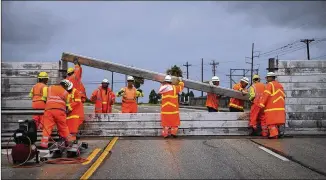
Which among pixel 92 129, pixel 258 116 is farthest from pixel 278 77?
pixel 92 129

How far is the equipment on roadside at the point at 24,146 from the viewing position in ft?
30.6

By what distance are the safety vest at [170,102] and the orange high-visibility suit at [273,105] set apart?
2.66m

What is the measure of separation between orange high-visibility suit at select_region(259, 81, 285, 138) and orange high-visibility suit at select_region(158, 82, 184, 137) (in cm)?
265

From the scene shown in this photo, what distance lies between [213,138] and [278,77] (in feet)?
10.6

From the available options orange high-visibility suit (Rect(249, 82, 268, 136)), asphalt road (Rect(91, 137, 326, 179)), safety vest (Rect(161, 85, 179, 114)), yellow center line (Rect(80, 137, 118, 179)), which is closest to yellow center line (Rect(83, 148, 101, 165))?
yellow center line (Rect(80, 137, 118, 179))

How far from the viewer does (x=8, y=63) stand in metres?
15.5

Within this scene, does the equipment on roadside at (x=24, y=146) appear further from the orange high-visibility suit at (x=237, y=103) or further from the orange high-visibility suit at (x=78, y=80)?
the orange high-visibility suit at (x=237, y=103)

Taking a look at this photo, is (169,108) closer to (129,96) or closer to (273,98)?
(129,96)

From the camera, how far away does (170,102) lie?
14672 mm

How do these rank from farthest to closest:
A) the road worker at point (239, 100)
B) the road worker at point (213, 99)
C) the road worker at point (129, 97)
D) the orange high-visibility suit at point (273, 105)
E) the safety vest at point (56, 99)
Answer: the road worker at point (129, 97) → the road worker at point (213, 99) → the road worker at point (239, 100) → the orange high-visibility suit at point (273, 105) → the safety vest at point (56, 99)

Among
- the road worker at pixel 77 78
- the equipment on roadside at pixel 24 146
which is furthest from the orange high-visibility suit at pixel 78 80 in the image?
the equipment on roadside at pixel 24 146

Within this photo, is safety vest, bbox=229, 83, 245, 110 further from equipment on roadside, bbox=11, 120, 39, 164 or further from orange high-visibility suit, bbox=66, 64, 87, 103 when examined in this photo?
equipment on roadside, bbox=11, 120, 39, 164

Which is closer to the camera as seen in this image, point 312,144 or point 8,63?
point 312,144

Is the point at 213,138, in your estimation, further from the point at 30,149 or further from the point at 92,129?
the point at 30,149
